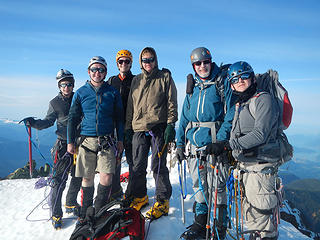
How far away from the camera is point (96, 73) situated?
17.4ft

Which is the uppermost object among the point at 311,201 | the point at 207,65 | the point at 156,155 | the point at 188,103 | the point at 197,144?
the point at 207,65

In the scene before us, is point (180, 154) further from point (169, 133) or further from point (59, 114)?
point (59, 114)

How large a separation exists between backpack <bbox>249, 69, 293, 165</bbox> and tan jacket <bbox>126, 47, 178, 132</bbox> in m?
2.13

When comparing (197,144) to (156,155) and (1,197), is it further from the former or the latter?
(1,197)

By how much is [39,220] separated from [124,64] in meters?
5.71

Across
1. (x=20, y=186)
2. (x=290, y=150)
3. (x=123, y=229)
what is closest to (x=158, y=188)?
(x=123, y=229)

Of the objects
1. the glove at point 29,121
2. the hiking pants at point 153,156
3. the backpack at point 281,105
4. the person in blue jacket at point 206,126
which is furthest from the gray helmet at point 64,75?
the backpack at point 281,105

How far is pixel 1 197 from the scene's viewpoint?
8773 millimetres

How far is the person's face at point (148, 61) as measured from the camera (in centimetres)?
547

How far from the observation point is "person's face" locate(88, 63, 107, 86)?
17.3 feet

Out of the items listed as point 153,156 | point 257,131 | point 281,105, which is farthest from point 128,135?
point 281,105

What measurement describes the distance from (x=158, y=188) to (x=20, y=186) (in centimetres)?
821

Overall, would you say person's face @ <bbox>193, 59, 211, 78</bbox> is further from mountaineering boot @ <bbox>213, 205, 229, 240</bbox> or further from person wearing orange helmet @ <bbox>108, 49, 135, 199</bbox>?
mountaineering boot @ <bbox>213, 205, 229, 240</bbox>

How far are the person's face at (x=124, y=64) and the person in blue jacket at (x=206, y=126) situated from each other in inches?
94.4
